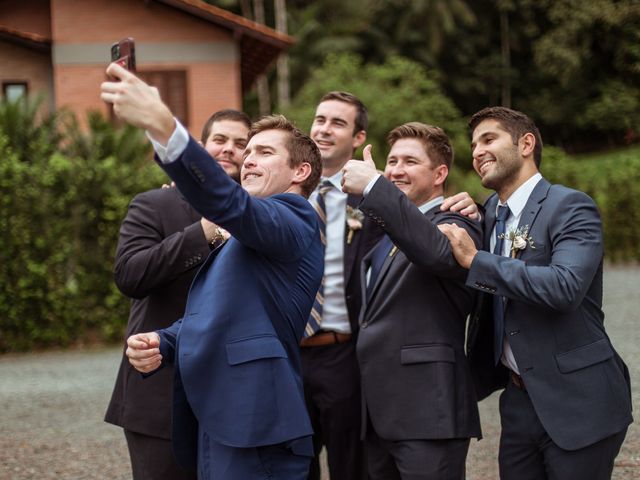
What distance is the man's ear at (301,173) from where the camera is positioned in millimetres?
3242

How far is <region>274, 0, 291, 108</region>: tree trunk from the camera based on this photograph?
34625 millimetres

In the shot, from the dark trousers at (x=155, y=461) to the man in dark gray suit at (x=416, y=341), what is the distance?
3.02ft

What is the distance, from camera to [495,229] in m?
3.81

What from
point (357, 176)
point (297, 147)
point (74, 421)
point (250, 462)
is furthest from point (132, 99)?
point (74, 421)

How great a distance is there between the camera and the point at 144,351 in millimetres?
2959

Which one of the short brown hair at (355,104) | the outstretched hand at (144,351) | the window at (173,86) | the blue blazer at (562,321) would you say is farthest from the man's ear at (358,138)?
the window at (173,86)

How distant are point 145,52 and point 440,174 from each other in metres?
17.9

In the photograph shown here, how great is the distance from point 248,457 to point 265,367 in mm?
328

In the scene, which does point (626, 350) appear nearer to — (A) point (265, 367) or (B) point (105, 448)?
(B) point (105, 448)

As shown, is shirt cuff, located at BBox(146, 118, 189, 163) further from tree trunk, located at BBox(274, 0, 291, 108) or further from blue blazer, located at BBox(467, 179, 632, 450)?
tree trunk, located at BBox(274, 0, 291, 108)

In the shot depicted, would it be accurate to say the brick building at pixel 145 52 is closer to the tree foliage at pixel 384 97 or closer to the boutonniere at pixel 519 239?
the tree foliage at pixel 384 97

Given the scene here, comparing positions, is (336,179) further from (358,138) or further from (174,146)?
(174,146)

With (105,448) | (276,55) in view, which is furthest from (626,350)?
(276,55)

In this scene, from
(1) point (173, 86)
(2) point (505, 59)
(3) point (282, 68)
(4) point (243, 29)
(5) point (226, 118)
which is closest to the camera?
(5) point (226, 118)
